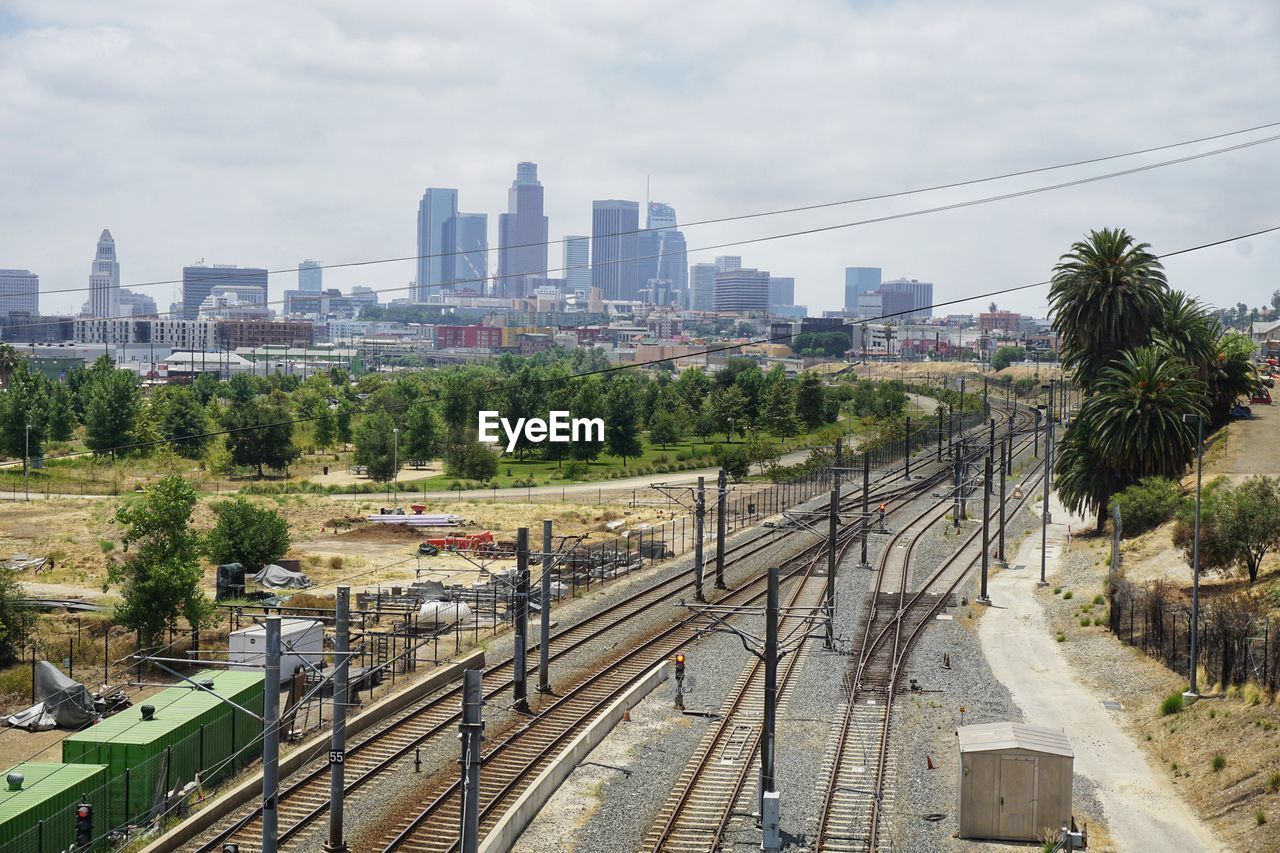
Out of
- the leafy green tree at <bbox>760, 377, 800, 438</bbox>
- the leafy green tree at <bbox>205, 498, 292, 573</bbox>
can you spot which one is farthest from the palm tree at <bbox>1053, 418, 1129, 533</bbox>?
the leafy green tree at <bbox>760, 377, 800, 438</bbox>

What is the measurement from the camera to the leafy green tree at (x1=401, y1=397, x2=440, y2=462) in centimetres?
9688

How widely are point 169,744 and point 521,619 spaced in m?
8.15

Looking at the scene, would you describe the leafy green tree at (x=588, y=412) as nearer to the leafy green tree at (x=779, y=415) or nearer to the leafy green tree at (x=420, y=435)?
the leafy green tree at (x=420, y=435)

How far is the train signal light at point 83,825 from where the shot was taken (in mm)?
21172

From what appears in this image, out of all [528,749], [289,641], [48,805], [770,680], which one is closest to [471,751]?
[770,680]

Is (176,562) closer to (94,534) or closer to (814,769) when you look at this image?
(814,769)

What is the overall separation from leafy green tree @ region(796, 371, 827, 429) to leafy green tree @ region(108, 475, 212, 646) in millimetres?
92219

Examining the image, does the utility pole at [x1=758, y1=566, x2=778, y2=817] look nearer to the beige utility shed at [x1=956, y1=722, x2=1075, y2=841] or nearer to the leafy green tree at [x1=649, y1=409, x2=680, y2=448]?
the beige utility shed at [x1=956, y1=722, x2=1075, y2=841]

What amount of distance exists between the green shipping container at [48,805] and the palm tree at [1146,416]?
4442 centimetres

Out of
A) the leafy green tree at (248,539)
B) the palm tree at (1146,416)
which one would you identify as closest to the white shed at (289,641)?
the leafy green tree at (248,539)

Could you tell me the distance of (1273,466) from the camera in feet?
190

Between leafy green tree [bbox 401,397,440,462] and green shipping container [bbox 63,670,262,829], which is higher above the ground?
leafy green tree [bbox 401,397,440,462]

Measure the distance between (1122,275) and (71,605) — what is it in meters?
48.0

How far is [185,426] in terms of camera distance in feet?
328
